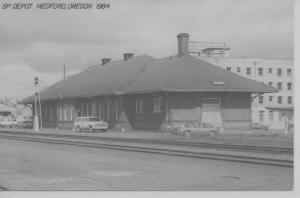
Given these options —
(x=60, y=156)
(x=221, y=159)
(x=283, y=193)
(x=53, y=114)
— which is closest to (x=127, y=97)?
(x=53, y=114)

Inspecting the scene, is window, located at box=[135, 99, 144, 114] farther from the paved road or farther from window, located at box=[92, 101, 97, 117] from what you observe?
the paved road

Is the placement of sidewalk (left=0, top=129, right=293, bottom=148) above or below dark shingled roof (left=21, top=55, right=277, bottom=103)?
below

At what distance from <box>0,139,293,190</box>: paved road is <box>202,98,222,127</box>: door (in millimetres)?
21367

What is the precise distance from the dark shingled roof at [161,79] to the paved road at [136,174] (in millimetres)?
19850

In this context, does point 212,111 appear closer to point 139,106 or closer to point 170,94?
point 170,94

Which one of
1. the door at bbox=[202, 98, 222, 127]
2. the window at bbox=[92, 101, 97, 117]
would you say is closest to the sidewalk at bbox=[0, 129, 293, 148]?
the door at bbox=[202, 98, 222, 127]

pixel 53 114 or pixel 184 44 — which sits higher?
pixel 184 44

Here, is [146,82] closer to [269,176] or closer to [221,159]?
[221,159]

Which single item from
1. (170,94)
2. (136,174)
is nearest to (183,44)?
(170,94)

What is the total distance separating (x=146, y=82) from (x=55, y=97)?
50.8 ft

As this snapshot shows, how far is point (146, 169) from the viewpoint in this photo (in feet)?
48.2

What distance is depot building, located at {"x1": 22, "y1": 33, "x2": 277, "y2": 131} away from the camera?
38438 mm

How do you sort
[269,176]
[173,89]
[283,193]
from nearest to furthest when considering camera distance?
[283,193]
[269,176]
[173,89]

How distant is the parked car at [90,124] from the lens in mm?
42812
